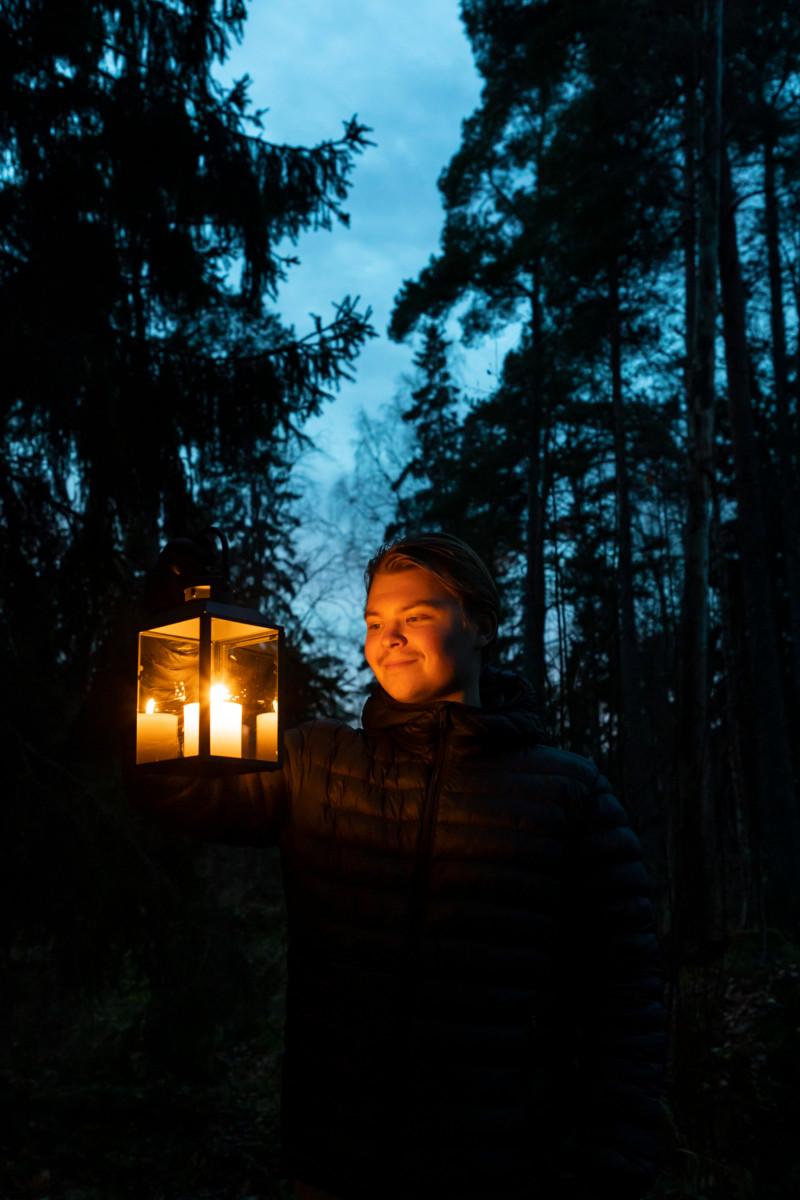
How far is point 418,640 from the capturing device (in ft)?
7.30

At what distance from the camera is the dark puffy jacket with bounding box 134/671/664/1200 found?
1855 mm

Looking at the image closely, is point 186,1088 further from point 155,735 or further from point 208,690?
point 208,690

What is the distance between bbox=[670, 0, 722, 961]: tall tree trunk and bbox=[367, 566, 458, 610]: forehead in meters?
2.84

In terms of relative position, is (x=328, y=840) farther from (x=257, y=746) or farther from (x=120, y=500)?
(x=120, y=500)

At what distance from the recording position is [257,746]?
2.02m

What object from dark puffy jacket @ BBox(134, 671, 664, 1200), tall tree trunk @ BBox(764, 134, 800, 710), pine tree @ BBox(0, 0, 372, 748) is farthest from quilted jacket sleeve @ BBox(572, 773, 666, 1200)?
tall tree trunk @ BBox(764, 134, 800, 710)

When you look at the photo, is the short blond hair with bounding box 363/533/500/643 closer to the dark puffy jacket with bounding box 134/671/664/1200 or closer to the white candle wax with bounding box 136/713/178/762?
the dark puffy jacket with bounding box 134/671/664/1200

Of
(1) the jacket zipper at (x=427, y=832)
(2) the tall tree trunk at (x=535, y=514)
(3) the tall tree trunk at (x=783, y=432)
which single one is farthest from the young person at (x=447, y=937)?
(3) the tall tree trunk at (x=783, y=432)

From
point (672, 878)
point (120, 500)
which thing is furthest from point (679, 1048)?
point (120, 500)

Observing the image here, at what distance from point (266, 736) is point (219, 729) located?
0.15m

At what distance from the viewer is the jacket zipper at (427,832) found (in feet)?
6.50

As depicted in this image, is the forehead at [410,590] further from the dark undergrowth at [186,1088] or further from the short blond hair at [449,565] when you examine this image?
the dark undergrowth at [186,1088]

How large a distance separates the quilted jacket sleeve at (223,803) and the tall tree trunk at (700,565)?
2.96m

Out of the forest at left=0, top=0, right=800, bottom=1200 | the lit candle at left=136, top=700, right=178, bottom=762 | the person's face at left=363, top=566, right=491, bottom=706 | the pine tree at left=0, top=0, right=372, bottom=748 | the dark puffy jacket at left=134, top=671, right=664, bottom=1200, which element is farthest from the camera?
the pine tree at left=0, top=0, right=372, bottom=748
